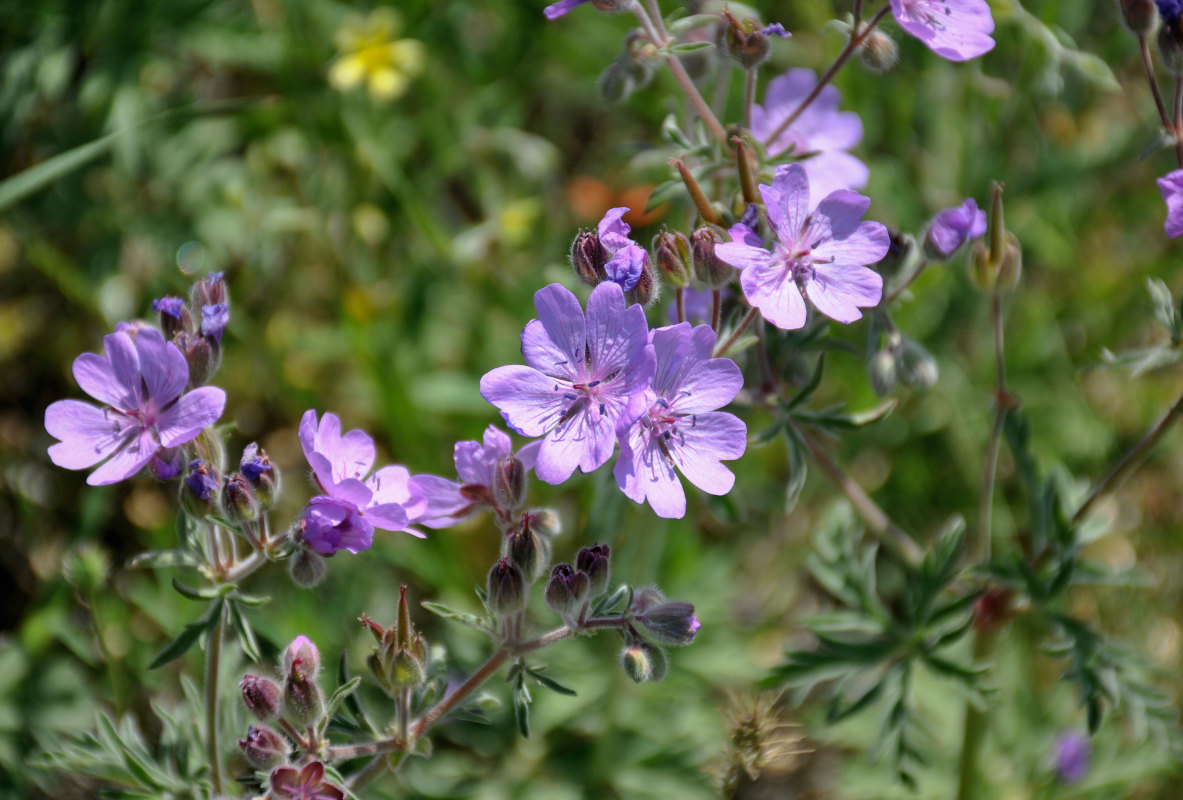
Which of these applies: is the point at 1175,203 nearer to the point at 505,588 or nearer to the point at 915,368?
the point at 915,368

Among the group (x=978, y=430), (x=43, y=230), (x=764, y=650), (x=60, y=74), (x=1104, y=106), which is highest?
(x=60, y=74)

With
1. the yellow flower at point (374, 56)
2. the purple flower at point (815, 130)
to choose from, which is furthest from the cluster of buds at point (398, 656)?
the yellow flower at point (374, 56)

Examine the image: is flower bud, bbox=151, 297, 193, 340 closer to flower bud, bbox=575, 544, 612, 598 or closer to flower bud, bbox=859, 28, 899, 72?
flower bud, bbox=575, 544, 612, 598

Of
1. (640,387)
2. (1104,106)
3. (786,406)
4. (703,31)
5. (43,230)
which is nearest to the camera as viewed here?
(640,387)

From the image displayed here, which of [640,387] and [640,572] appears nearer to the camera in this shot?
[640,387]

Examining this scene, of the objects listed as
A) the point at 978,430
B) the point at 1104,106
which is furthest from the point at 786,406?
the point at 1104,106

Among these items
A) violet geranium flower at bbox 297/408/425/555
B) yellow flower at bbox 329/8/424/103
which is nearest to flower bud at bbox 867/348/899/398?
violet geranium flower at bbox 297/408/425/555

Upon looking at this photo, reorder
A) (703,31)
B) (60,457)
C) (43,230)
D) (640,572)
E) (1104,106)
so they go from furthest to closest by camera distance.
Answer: (1104,106) < (43,230) < (640,572) < (703,31) < (60,457)

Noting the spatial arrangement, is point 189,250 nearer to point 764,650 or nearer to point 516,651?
point 516,651

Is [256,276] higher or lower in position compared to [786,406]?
lower
